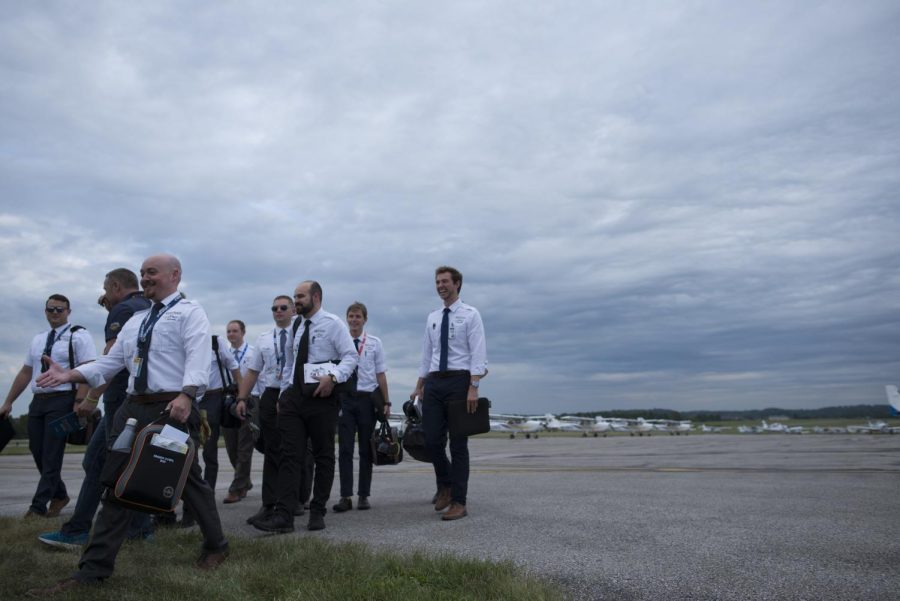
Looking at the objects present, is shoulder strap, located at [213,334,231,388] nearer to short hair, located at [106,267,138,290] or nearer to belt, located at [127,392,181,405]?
short hair, located at [106,267,138,290]

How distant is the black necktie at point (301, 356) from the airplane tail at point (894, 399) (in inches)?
3146

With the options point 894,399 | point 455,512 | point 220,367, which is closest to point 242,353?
point 220,367

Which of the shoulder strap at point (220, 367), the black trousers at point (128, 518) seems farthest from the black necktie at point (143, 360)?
the shoulder strap at point (220, 367)

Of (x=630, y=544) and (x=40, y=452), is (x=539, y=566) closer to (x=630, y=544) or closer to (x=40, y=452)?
(x=630, y=544)

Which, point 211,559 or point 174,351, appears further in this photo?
point 174,351

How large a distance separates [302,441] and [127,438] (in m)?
2.05

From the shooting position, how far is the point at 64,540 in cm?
503

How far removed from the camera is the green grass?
338cm

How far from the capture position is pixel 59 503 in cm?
691

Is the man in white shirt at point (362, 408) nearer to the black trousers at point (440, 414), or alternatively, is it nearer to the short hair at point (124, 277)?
the black trousers at point (440, 414)

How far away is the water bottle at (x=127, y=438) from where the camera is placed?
13.4 ft

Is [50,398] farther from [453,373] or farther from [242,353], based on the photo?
[453,373]

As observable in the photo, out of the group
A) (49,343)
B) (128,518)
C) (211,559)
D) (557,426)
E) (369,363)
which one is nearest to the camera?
(128,518)

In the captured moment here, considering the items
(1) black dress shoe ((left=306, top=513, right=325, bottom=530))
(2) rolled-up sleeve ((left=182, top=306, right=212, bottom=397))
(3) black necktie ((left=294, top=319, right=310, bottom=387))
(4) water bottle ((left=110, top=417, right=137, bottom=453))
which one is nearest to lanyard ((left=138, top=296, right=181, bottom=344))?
(2) rolled-up sleeve ((left=182, top=306, right=212, bottom=397))
